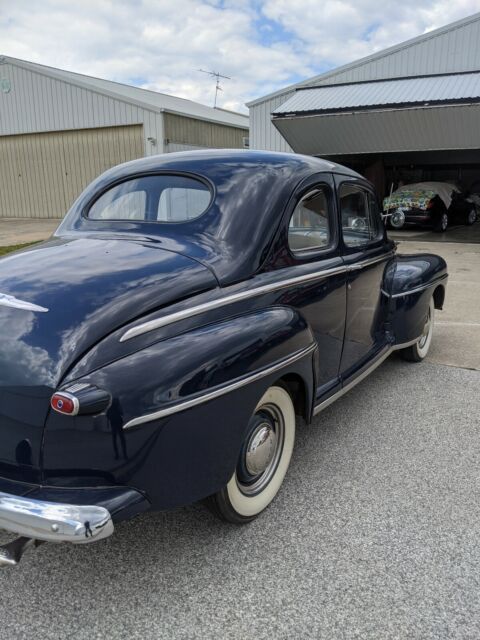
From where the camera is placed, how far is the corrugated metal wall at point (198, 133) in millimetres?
18033

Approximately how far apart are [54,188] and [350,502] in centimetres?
1995

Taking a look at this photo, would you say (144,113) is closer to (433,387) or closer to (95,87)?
(95,87)

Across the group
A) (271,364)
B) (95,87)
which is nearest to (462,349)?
(271,364)

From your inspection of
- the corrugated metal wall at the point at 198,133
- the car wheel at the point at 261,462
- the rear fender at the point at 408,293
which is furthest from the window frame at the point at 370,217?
the corrugated metal wall at the point at 198,133

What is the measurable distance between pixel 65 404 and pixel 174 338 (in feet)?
1.61

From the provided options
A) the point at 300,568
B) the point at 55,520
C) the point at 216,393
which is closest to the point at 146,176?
the point at 216,393

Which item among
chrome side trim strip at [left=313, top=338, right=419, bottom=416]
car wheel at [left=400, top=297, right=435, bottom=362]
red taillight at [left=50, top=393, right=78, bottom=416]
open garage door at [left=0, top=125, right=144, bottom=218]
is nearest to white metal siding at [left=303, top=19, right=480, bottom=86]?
open garage door at [left=0, top=125, right=144, bottom=218]

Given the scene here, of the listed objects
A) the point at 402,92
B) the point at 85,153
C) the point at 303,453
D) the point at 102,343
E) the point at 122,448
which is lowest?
the point at 303,453

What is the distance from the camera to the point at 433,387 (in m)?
4.28

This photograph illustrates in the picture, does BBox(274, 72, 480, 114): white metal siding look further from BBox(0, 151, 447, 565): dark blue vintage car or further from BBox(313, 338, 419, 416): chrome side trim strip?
BBox(0, 151, 447, 565): dark blue vintage car

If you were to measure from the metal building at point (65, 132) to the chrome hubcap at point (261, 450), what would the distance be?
16469 millimetres

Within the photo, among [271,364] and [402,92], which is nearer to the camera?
[271,364]

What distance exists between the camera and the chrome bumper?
69.2 inches

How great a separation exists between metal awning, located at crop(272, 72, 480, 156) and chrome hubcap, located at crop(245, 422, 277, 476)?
11.6 m
